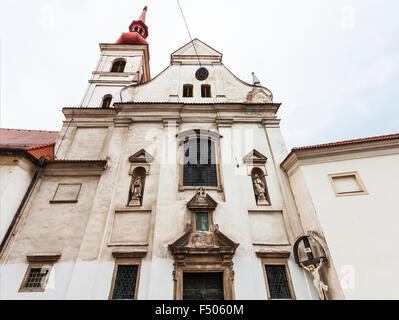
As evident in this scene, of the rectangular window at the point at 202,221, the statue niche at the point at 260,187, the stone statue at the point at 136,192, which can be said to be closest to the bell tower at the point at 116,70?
the stone statue at the point at 136,192

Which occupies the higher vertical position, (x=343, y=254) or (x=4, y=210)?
(x=4, y=210)

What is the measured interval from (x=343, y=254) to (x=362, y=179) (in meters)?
2.52

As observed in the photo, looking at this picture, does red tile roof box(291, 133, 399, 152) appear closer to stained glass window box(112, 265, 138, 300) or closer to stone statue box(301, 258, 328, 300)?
stone statue box(301, 258, 328, 300)

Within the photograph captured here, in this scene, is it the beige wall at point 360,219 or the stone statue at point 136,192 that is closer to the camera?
the beige wall at point 360,219

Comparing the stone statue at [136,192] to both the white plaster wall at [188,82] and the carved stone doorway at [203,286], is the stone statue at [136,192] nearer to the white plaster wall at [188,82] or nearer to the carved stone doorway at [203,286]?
the carved stone doorway at [203,286]

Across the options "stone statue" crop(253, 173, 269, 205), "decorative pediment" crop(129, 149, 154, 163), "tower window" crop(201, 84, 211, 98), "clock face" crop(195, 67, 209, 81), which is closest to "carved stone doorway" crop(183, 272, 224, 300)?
"stone statue" crop(253, 173, 269, 205)

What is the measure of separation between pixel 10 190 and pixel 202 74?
33.3 ft

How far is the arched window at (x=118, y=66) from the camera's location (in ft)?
49.1

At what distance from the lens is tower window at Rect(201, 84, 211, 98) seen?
11658 millimetres

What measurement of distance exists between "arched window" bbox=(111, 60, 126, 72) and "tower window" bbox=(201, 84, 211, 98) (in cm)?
666

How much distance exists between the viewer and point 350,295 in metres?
5.42

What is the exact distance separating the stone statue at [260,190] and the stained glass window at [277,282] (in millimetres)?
2162
